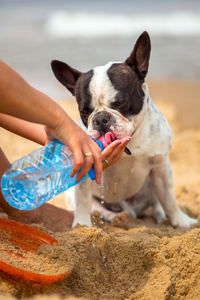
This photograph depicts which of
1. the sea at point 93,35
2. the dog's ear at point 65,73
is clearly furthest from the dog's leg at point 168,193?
the sea at point 93,35

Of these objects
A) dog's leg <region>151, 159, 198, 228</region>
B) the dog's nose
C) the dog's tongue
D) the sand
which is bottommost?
dog's leg <region>151, 159, 198, 228</region>

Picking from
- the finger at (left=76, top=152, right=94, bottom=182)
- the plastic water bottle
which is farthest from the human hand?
the plastic water bottle

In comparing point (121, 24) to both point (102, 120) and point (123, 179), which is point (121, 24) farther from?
point (102, 120)

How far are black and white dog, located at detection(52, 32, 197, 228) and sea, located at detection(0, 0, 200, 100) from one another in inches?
183

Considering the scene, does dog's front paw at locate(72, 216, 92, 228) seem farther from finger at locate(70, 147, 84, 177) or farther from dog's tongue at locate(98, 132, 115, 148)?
finger at locate(70, 147, 84, 177)

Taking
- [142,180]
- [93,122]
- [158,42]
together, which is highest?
[93,122]

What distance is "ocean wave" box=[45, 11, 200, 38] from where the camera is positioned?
13.2m

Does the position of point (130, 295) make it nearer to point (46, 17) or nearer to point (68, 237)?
point (68, 237)

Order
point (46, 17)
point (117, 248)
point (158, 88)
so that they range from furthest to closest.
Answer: point (46, 17) < point (158, 88) < point (117, 248)

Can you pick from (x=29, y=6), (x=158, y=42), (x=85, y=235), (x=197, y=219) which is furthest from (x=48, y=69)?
(x=29, y=6)

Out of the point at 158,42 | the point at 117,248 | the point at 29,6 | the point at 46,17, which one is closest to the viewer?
the point at 117,248

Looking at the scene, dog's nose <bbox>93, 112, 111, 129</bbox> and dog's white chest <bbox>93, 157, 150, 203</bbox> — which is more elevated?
Answer: dog's nose <bbox>93, 112, 111, 129</bbox>

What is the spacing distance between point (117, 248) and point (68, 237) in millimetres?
304

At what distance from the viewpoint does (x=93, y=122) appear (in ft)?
9.20
